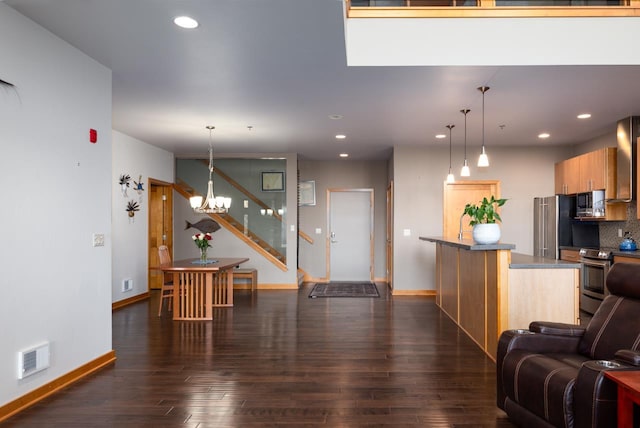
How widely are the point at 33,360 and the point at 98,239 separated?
1.13 m

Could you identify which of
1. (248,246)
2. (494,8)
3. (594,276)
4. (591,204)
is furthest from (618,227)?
(248,246)

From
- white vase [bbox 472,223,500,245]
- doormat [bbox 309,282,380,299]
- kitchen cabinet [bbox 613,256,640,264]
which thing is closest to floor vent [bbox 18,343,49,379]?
white vase [bbox 472,223,500,245]

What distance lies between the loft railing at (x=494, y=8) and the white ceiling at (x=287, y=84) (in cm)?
50

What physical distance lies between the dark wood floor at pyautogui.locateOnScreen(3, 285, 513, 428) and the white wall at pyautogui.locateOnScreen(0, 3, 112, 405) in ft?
1.46

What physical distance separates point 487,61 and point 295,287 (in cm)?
571

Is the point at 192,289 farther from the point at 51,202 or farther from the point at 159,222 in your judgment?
the point at 159,222

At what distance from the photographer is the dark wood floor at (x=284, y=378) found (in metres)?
2.79

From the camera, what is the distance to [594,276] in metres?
5.95

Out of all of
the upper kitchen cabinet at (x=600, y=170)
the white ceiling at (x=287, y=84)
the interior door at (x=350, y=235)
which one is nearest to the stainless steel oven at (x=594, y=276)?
the upper kitchen cabinet at (x=600, y=170)

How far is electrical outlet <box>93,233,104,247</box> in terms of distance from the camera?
12.4 ft

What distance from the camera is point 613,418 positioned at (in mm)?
1937

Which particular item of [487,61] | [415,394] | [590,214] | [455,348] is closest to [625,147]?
[590,214]

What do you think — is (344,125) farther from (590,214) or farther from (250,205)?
(590,214)

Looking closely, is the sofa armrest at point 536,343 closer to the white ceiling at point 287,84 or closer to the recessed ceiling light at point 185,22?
the white ceiling at point 287,84
